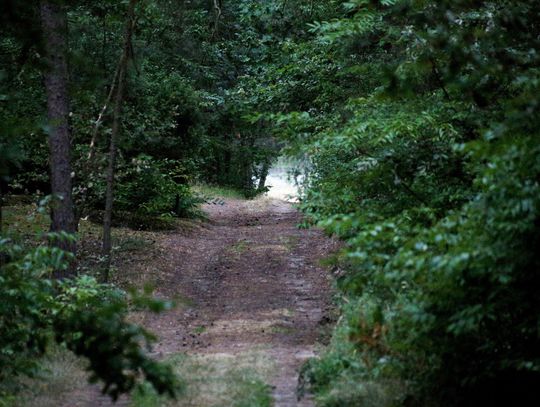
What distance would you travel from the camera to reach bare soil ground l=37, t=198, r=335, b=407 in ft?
27.9

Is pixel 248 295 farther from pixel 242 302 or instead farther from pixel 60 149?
pixel 60 149

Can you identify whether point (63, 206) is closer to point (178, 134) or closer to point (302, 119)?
point (302, 119)

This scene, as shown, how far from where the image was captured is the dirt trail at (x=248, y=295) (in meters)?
9.45

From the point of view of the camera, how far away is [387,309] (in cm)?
760

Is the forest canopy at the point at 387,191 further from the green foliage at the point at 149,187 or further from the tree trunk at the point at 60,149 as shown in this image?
the green foliage at the point at 149,187

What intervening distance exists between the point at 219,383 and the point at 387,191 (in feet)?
11.3

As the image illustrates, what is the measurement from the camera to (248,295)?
520 inches

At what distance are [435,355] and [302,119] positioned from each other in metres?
4.39

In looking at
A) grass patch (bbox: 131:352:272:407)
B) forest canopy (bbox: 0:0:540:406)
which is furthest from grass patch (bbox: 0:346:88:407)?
grass patch (bbox: 131:352:272:407)

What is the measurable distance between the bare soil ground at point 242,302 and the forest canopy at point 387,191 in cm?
60

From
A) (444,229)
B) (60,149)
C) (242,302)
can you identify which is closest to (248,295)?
(242,302)

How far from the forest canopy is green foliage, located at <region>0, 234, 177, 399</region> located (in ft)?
0.07

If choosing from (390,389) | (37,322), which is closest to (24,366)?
(37,322)

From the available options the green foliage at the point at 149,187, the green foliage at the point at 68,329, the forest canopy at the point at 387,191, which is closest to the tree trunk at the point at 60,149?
the forest canopy at the point at 387,191
